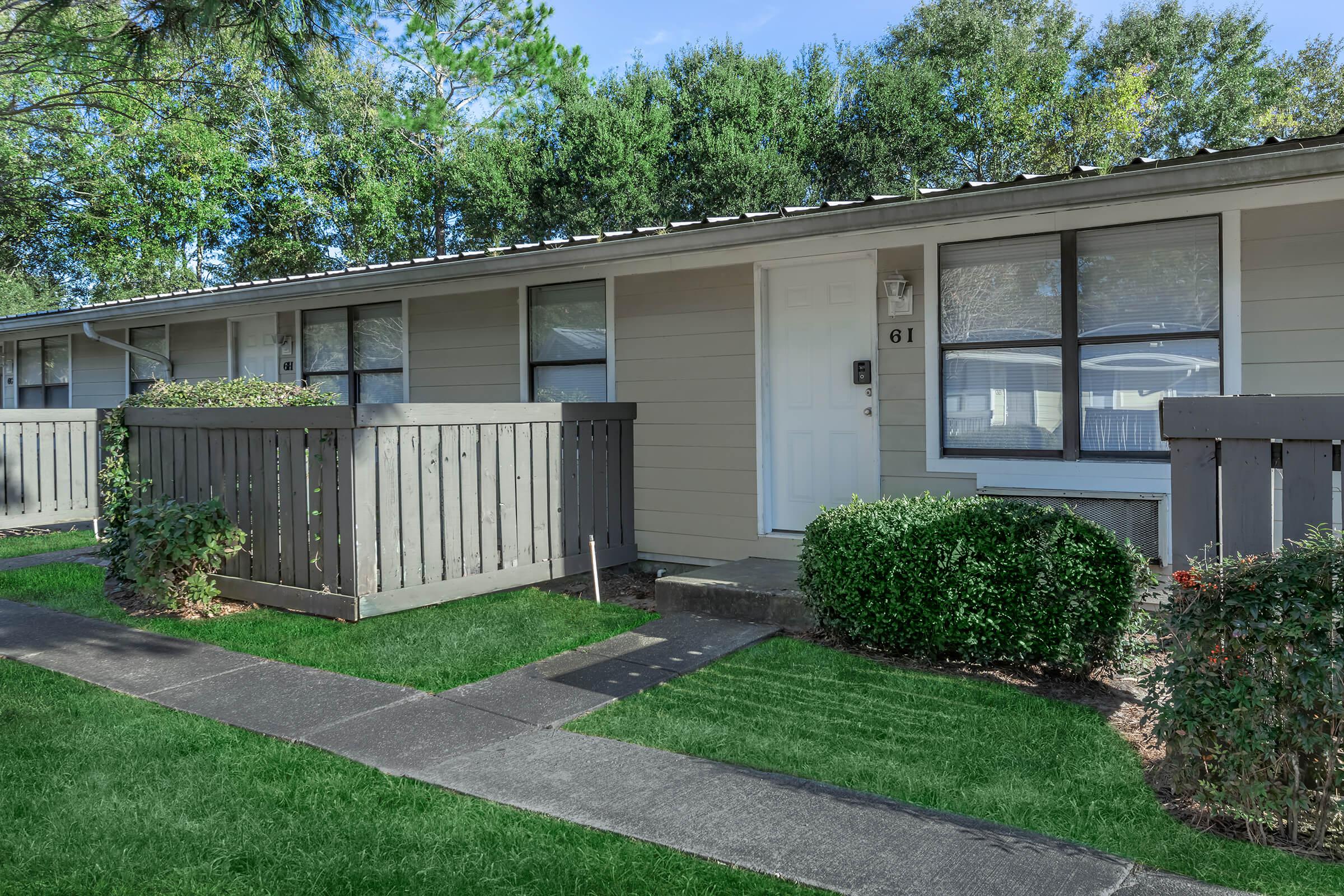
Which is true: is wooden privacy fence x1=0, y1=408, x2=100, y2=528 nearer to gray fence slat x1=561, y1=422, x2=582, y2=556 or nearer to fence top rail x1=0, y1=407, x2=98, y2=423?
fence top rail x1=0, y1=407, x2=98, y2=423

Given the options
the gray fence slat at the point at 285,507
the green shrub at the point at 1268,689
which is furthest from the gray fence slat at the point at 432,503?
the green shrub at the point at 1268,689

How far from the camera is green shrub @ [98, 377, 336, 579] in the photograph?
22.6 feet

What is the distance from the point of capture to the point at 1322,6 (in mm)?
21594

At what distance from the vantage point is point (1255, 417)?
3.24 m

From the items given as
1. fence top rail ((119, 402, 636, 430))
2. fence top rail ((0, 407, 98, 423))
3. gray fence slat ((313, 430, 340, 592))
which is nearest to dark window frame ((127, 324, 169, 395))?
fence top rail ((0, 407, 98, 423))

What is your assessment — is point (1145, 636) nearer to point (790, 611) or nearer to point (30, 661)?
point (790, 611)

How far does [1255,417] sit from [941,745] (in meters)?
1.63

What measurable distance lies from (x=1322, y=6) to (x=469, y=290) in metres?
22.7

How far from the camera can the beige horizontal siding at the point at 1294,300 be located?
507 cm

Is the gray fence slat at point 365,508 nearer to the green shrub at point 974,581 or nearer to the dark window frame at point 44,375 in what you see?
the green shrub at point 974,581

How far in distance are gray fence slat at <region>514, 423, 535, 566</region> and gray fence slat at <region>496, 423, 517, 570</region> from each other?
Answer: 0.02 meters

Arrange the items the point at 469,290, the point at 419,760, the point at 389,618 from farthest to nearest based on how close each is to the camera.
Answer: the point at 469,290, the point at 389,618, the point at 419,760

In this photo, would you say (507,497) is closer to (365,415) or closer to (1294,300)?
(365,415)

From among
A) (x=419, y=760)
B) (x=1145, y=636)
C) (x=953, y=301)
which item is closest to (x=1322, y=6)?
(x=953, y=301)
